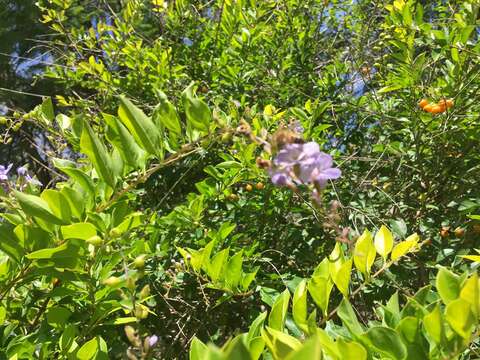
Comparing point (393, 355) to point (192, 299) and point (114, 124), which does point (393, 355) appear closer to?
point (114, 124)

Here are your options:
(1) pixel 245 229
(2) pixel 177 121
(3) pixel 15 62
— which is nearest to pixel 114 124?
(2) pixel 177 121

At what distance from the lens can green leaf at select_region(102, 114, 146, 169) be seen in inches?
33.0

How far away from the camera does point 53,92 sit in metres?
5.93

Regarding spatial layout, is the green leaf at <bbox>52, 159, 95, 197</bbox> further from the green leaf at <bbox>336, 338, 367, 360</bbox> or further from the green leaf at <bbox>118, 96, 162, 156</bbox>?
the green leaf at <bbox>336, 338, 367, 360</bbox>

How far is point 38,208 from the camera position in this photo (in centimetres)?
77

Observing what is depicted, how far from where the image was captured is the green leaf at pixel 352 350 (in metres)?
0.57

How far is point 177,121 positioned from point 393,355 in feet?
1.73

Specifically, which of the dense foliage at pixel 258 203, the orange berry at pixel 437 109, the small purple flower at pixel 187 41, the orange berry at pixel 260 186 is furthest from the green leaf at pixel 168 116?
the small purple flower at pixel 187 41

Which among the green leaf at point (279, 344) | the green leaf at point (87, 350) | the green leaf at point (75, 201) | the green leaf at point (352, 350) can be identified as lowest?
the green leaf at point (87, 350)

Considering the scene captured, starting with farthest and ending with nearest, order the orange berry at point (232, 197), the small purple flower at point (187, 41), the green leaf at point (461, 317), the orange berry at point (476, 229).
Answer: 1. the small purple flower at point (187, 41)
2. the orange berry at point (232, 197)
3. the orange berry at point (476, 229)
4. the green leaf at point (461, 317)

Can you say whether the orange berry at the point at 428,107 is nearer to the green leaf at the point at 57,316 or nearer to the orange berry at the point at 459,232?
the orange berry at the point at 459,232

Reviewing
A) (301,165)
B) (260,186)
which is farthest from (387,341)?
(260,186)

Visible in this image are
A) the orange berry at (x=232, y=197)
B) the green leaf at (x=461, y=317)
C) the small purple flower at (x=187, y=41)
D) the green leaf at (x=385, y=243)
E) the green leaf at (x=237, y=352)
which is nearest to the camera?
the green leaf at (x=237, y=352)

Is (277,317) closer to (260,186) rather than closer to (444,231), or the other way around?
(260,186)
